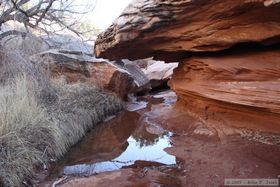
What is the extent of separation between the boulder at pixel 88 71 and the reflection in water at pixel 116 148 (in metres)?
1.58

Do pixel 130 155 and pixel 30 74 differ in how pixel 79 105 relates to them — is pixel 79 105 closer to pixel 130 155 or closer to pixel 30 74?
pixel 30 74

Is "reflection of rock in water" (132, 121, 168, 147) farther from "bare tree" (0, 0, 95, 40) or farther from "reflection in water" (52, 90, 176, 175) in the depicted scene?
"bare tree" (0, 0, 95, 40)

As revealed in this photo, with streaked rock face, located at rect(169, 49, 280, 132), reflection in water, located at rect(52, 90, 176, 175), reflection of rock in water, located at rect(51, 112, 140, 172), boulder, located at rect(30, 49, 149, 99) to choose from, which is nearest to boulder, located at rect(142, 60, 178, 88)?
boulder, located at rect(30, 49, 149, 99)

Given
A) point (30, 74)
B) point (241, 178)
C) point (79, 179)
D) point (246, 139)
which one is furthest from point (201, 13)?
point (30, 74)

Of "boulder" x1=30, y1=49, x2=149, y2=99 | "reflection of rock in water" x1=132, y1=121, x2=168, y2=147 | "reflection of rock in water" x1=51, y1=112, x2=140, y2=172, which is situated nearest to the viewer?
"reflection of rock in water" x1=51, y1=112, x2=140, y2=172

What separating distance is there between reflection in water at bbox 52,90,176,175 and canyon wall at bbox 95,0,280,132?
109 centimetres

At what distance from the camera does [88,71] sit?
9.32 metres

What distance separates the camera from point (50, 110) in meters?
6.32

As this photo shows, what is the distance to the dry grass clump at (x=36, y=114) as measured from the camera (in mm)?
4543

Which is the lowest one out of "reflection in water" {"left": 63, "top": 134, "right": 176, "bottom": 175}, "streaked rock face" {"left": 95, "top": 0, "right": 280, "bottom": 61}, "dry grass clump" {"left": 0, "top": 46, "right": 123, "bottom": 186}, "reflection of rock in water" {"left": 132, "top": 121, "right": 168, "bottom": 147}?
"reflection of rock in water" {"left": 132, "top": 121, "right": 168, "bottom": 147}

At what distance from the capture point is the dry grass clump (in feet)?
14.9

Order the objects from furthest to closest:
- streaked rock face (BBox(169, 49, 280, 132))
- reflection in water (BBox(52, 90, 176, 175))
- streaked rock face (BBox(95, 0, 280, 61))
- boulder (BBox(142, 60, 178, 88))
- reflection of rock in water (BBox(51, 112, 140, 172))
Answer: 1. boulder (BBox(142, 60, 178, 88))
2. reflection of rock in water (BBox(51, 112, 140, 172))
3. reflection in water (BBox(52, 90, 176, 175))
4. streaked rock face (BBox(169, 49, 280, 132))
5. streaked rock face (BBox(95, 0, 280, 61))

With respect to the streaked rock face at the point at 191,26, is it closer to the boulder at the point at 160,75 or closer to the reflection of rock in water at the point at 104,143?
the reflection of rock in water at the point at 104,143

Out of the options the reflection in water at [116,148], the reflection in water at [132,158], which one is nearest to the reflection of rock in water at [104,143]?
the reflection in water at [116,148]
